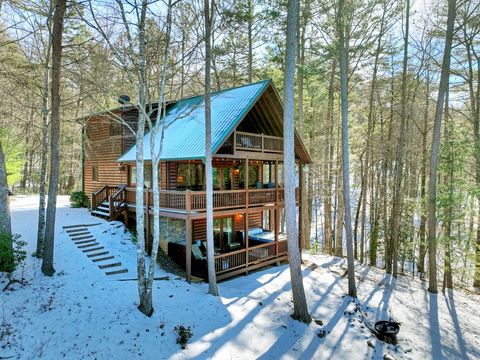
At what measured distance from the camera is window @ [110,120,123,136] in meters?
18.1

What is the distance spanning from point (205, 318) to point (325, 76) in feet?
48.9

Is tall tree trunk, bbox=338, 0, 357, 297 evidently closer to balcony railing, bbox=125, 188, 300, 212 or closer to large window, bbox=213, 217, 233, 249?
balcony railing, bbox=125, 188, 300, 212

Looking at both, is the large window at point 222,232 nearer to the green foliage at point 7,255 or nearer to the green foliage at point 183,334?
the green foliage at point 183,334

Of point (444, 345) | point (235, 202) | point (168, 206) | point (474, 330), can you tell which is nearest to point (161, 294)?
point (168, 206)

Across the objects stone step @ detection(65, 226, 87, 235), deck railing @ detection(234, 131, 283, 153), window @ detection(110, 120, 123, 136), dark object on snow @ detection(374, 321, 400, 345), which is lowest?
dark object on snow @ detection(374, 321, 400, 345)

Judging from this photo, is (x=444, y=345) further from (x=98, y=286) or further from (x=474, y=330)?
(x=98, y=286)

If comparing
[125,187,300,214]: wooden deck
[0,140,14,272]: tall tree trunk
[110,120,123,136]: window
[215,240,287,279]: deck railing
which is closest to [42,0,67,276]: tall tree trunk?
[0,140,14,272]: tall tree trunk

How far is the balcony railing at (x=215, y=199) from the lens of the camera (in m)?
12.0

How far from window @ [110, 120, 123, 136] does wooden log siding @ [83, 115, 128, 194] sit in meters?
0.21

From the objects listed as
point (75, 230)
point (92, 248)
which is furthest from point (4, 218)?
point (75, 230)

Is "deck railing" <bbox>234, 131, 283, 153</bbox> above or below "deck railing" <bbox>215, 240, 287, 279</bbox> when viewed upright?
above

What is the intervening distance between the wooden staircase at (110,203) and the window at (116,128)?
337 centimetres

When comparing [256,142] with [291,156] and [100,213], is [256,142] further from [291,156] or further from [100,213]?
[100,213]

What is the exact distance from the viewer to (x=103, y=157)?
1927 centimetres
